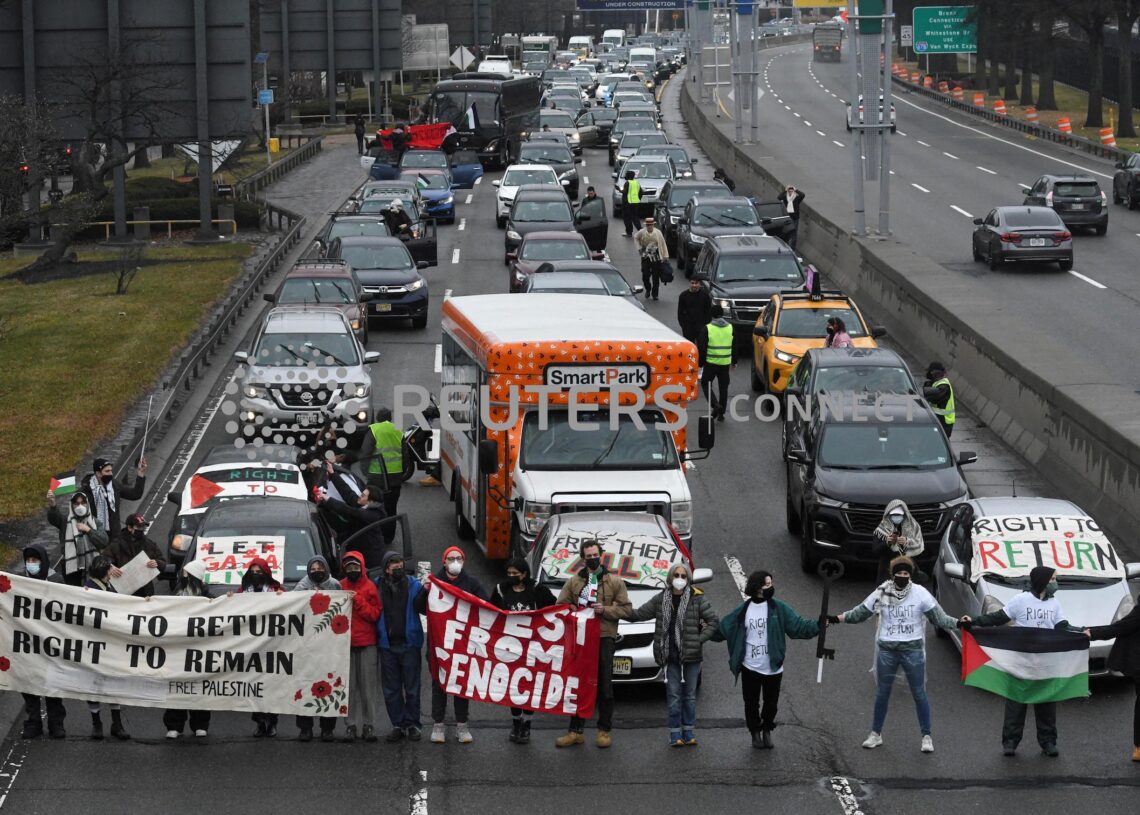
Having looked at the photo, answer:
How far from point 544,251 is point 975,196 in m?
22.9

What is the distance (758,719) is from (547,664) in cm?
166

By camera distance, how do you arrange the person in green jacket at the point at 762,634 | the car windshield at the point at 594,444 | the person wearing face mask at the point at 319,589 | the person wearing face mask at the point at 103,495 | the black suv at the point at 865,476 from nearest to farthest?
the person in green jacket at the point at 762,634 → the person wearing face mask at the point at 319,589 → the person wearing face mask at the point at 103,495 → the car windshield at the point at 594,444 → the black suv at the point at 865,476

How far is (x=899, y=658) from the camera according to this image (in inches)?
537

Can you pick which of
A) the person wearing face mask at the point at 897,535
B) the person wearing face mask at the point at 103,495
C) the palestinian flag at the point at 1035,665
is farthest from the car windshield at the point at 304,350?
the palestinian flag at the point at 1035,665

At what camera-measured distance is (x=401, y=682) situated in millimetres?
13961

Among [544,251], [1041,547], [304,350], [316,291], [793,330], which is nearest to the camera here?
[1041,547]

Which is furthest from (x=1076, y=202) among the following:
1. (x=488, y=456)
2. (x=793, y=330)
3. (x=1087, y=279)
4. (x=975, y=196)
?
(x=488, y=456)

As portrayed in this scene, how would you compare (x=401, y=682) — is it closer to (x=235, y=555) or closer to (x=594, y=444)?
(x=235, y=555)

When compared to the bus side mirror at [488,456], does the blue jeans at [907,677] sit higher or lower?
lower

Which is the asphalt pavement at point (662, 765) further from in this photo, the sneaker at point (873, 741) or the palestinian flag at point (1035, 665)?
the palestinian flag at point (1035, 665)

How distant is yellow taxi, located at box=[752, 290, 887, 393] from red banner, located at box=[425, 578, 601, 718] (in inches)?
505

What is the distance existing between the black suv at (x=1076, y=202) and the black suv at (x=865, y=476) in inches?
1082

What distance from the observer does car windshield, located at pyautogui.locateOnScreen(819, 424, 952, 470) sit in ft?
Answer: 62.7

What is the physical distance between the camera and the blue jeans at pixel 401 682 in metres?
13.8
